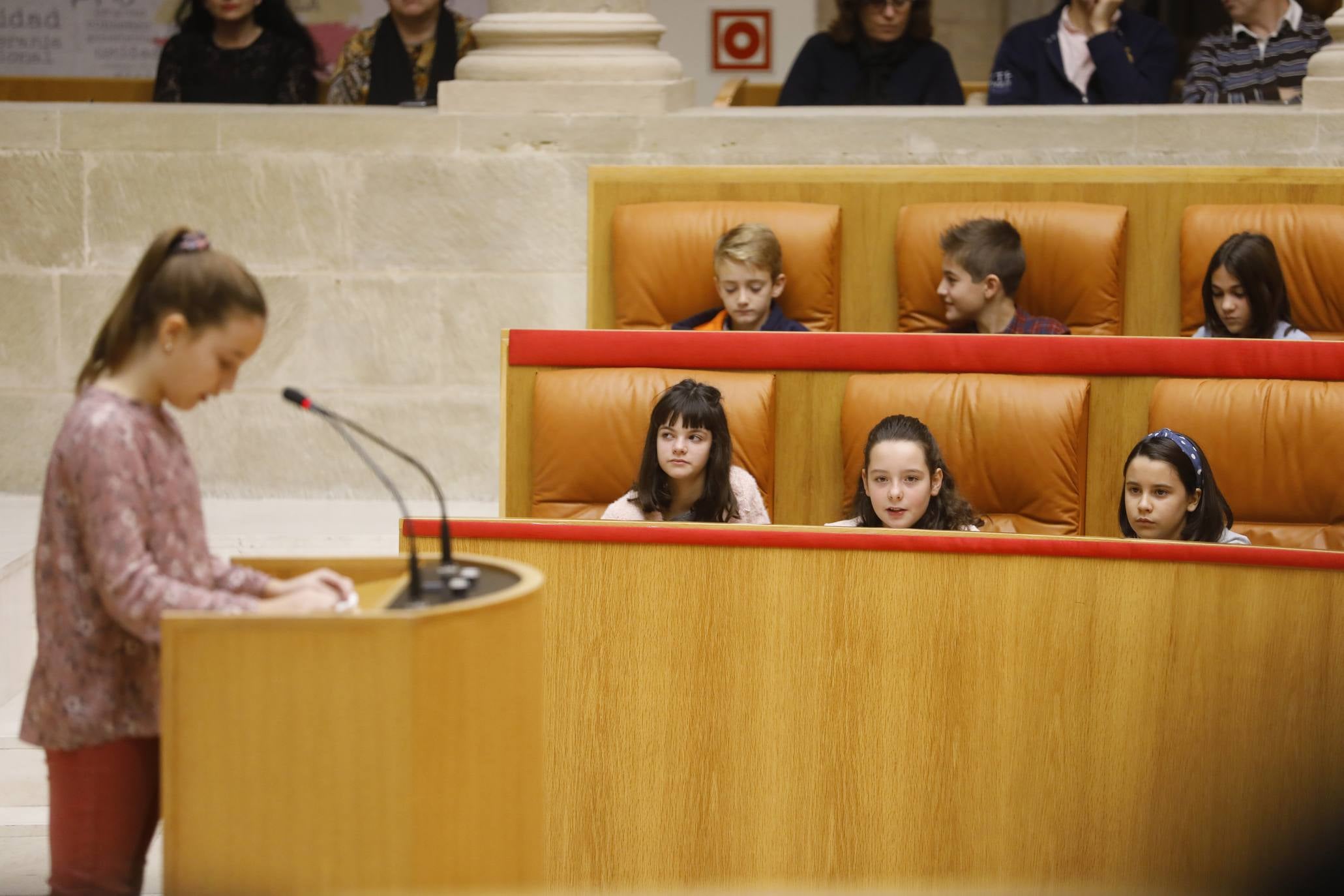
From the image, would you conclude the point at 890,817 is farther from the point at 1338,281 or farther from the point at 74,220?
the point at 74,220

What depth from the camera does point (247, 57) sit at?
14.8 feet

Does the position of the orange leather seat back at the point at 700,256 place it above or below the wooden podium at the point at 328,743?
above

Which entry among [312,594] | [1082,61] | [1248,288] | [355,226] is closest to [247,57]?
[355,226]

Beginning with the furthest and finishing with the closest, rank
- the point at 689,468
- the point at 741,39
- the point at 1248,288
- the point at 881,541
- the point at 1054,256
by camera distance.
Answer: the point at 741,39 → the point at 1054,256 → the point at 1248,288 → the point at 689,468 → the point at 881,541

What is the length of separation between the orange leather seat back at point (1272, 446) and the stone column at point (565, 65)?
1.78 m

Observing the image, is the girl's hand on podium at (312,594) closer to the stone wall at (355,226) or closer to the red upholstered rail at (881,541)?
the red upholstered rail at (881,541)

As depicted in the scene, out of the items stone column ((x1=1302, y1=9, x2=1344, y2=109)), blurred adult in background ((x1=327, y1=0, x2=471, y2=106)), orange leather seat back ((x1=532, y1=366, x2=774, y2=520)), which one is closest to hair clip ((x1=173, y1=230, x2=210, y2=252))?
orange leather seat back ((x1=532, y1=366, x2=774, y2=520))

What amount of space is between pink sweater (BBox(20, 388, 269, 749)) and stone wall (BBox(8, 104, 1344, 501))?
2.60 meters

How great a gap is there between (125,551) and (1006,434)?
5.79ft

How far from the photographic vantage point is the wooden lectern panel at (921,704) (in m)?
2.25

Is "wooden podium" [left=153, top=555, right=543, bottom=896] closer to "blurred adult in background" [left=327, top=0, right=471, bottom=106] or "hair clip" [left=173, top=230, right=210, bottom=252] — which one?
"hair clip" [left=173, top=230, right=210, bottom=252]

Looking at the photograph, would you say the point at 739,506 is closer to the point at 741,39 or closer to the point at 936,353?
the point at 936,353

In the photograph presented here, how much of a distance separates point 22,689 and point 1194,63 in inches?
127

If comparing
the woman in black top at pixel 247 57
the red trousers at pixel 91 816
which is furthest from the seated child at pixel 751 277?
the red trousers at pixel 91 816
